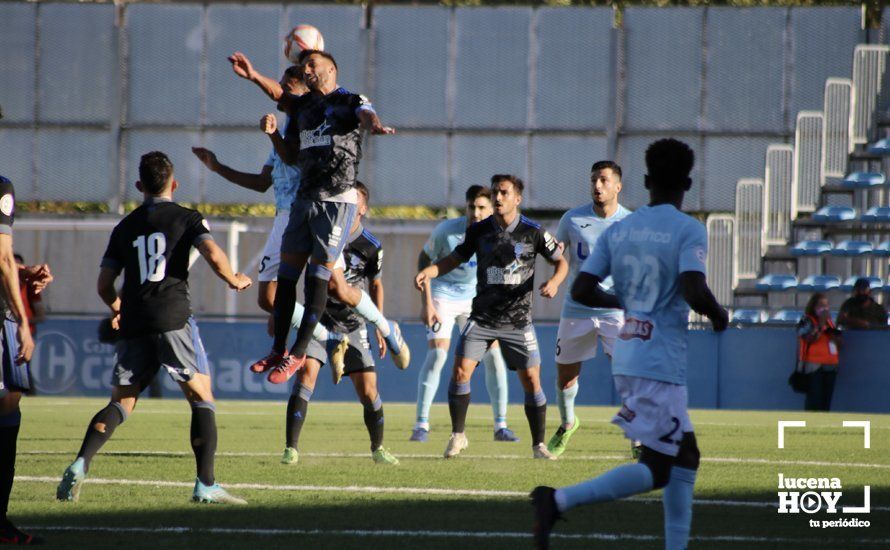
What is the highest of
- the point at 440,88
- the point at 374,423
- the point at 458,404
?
the point at 440,88

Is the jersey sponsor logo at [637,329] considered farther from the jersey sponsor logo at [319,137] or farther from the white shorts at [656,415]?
the jersey sponsor logo at [319,137]

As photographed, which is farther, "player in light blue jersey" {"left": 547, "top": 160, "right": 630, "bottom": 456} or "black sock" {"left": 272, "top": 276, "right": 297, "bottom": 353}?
"player in light blue jersey" {"left": 547, "top": 160, "right": 630, "bottom": 456}

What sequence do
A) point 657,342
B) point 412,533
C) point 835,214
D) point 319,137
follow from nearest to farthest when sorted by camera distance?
point 657,342
point 412,533
point 319,137
point 835,214

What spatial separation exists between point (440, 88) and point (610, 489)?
953 inches

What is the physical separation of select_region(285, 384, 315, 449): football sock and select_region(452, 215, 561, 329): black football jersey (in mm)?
1551

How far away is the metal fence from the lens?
28.6 metres

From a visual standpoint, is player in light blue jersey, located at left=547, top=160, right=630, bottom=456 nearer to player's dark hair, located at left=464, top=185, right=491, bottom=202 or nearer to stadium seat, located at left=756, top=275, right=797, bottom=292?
player's dark hair, located at left=464, top=185, right=491, bottom=202

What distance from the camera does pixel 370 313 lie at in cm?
1026

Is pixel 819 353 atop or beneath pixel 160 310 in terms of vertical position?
beneath

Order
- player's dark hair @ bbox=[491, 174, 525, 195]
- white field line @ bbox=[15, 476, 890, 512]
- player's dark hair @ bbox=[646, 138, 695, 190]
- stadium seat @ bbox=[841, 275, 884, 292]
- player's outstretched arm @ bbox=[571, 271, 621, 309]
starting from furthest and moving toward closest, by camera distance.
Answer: stadium seat @ bbox=[841, 275, 884, 292] < player's dark hair @ bbox=[491, 174, 525, 195] < white field line @ bbox=[15, 476, 890, 512] < player's outstretched arm @ bbox=[571, 271, 621, 309] < player's dark hair @ bbox=[646, 138, 695, 190]

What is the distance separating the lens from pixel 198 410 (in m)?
7.86

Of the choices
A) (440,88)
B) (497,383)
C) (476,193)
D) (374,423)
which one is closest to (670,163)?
(374,423)

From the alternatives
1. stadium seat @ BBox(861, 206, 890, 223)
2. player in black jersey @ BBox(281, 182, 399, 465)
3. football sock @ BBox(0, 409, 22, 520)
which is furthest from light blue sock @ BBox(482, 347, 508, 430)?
stadium seat @ BBox(861, 206, 890, 223)

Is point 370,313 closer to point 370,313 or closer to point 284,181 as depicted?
point 370,313
